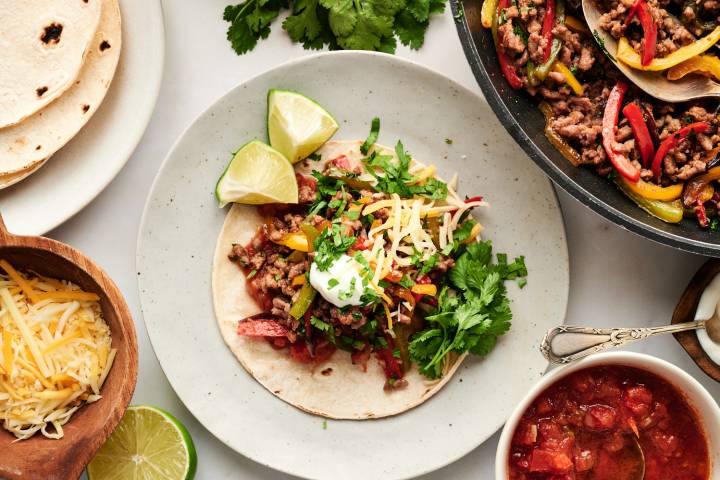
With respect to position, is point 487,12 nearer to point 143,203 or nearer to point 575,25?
point 575,25

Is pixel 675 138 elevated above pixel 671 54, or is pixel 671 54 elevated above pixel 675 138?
pixel 671 54

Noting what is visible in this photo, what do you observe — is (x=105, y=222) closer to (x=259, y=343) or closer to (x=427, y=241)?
(x=259, y=343)

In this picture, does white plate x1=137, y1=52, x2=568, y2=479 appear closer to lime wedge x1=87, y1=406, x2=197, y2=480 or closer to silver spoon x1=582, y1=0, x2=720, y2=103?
lime wedge x1=87, y1=406, x2=197, y2=480

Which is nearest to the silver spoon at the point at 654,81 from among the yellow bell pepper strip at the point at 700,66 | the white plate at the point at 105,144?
the yellow bell pepper strip at the point at 700,66

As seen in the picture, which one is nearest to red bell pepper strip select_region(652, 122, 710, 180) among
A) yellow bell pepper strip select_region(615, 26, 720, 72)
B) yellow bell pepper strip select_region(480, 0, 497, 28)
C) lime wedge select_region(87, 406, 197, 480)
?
yellow bell pepper strip select_region(615, 26, 720, 72)

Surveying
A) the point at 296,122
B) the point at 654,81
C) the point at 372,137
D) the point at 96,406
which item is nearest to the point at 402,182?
the point at 372,137
